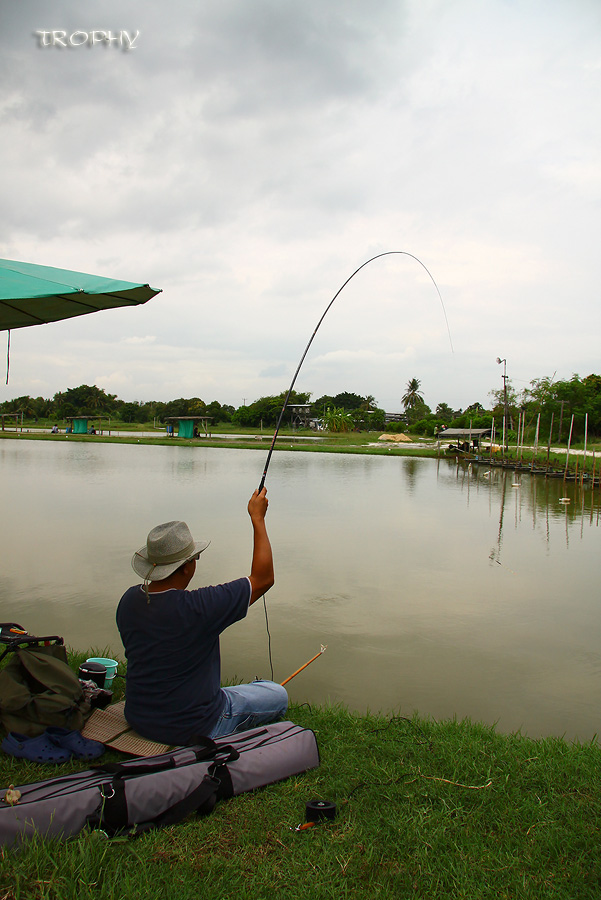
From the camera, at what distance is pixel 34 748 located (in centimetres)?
262

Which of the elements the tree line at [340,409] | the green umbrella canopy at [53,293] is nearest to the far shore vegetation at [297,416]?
the tree line at [340,409]

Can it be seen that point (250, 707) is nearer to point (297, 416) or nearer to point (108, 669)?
point (108, 669)

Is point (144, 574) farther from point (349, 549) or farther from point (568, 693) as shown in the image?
point (349, 549)

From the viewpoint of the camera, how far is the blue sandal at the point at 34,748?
2615 mm

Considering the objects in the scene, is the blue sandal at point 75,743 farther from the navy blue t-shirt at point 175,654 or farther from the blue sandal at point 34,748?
the navy blue t-shirt at point 175,654

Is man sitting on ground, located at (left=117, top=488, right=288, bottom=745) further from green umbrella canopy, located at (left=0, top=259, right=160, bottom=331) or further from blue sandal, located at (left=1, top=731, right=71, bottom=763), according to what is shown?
green umbrella canopy, located at (left=0, top=259, right=160, bottom=331)

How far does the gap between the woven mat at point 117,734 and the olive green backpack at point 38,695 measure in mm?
57

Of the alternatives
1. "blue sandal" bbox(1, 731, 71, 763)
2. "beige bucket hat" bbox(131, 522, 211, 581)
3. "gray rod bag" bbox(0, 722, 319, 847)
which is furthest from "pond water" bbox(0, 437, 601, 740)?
"beige bucket hat" bbox(131, 522, 211, 581)

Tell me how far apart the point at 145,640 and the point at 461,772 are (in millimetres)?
1508

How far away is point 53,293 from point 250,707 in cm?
221

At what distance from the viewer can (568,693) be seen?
420cm

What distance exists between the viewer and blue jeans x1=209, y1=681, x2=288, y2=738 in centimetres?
281

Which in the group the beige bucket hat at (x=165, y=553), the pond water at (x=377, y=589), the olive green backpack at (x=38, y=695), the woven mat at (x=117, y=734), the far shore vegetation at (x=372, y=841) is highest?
the beige bucket hat at (x=165, y=553)

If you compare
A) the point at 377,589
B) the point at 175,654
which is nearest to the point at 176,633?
the point at 175,654
